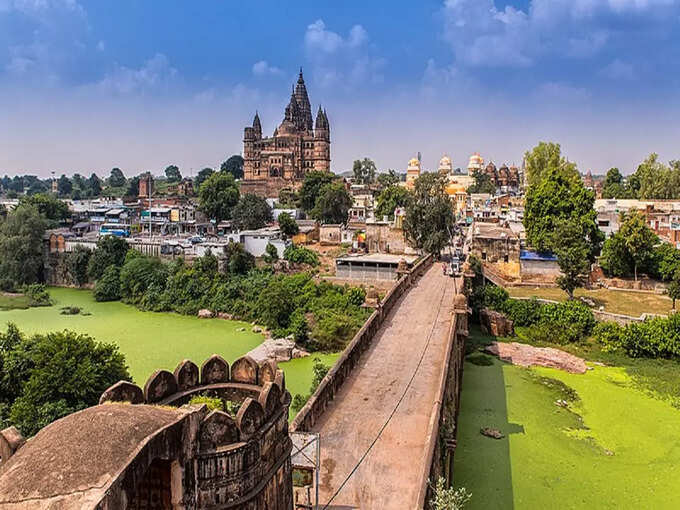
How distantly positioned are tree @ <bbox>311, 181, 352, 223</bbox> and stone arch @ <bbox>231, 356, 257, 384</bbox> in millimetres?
40400

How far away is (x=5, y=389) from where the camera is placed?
51.0ft

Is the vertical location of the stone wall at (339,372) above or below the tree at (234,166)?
below

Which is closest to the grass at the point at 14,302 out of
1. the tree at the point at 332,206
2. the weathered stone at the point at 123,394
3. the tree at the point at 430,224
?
the tree at the point at 430,224

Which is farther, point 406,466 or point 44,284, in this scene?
point 44,284

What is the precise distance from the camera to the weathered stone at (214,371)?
19.0 ft

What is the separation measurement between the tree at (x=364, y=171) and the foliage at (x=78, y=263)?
45680mm

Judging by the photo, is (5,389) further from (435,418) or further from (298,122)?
(298,122)

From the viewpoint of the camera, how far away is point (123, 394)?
4.75 metres

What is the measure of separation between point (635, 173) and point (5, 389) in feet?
189

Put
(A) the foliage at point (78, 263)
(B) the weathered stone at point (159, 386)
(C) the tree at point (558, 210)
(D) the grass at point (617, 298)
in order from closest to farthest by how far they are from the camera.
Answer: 1. (B) the weathered stone at point (159, 386)
2. (D) the grass at point (617, 298)
3. (C) the tree at point (558, 210)
4. (A) the foliage at point (78, 263)

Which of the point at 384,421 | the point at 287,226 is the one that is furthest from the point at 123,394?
the point at 287,226

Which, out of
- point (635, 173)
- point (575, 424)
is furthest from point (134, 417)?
point (635, 173)

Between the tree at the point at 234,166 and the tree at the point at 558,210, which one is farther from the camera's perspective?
the tree at the point at 234,166

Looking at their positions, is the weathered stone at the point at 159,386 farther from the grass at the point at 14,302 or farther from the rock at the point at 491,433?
the grass at the point at 14,302
